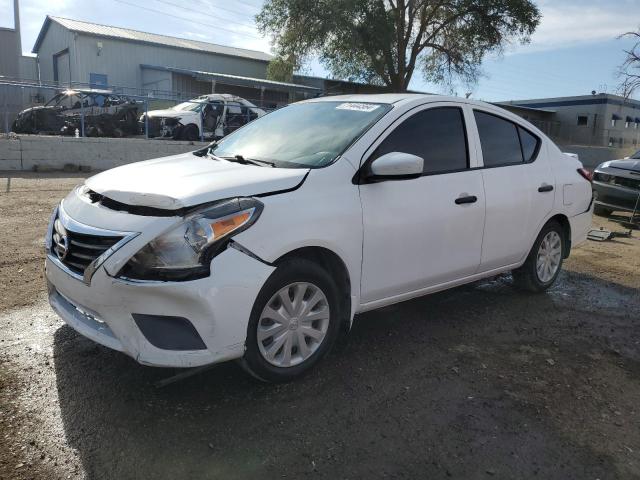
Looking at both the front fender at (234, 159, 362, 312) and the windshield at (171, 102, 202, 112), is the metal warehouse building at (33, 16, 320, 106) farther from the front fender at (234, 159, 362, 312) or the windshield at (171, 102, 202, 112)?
the front fender at (234, 159, 362, 312)

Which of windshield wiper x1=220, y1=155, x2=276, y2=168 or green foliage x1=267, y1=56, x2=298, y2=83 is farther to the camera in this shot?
green foliage x1=267, y1=56, x2=298, y2=83

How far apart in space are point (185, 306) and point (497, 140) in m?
3.08

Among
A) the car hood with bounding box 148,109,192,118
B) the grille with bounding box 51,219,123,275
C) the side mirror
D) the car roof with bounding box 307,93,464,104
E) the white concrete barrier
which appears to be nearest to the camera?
the grille with bounding box 51,219,123,275

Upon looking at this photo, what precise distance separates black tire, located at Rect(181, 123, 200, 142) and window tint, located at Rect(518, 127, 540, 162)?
44.8ft

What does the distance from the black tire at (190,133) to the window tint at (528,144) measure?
1364 centimetres

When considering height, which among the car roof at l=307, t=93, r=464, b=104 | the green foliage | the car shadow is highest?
the green foliage

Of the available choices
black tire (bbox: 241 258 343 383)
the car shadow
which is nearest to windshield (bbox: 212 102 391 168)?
black tire (bbox: 241 258 343 383)

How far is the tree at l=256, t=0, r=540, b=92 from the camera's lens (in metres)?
31.0

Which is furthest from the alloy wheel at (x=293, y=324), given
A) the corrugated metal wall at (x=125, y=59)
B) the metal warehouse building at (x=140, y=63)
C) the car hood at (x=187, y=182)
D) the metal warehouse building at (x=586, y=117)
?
the metal warehouse building at (x=586, y=117)

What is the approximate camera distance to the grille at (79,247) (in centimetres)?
282

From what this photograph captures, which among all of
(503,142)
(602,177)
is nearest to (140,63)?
(602,177)

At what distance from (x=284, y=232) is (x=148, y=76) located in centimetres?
3492

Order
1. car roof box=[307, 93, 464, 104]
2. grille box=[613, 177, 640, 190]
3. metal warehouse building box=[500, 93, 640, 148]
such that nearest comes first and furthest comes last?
1. car roof box=[307, 93, 464, 104]
2. grille box=[613, 177, 640, 190]
3. metal warehouse building box=[500, 93, 640, 148]

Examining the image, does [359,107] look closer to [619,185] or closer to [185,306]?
[185,306]
